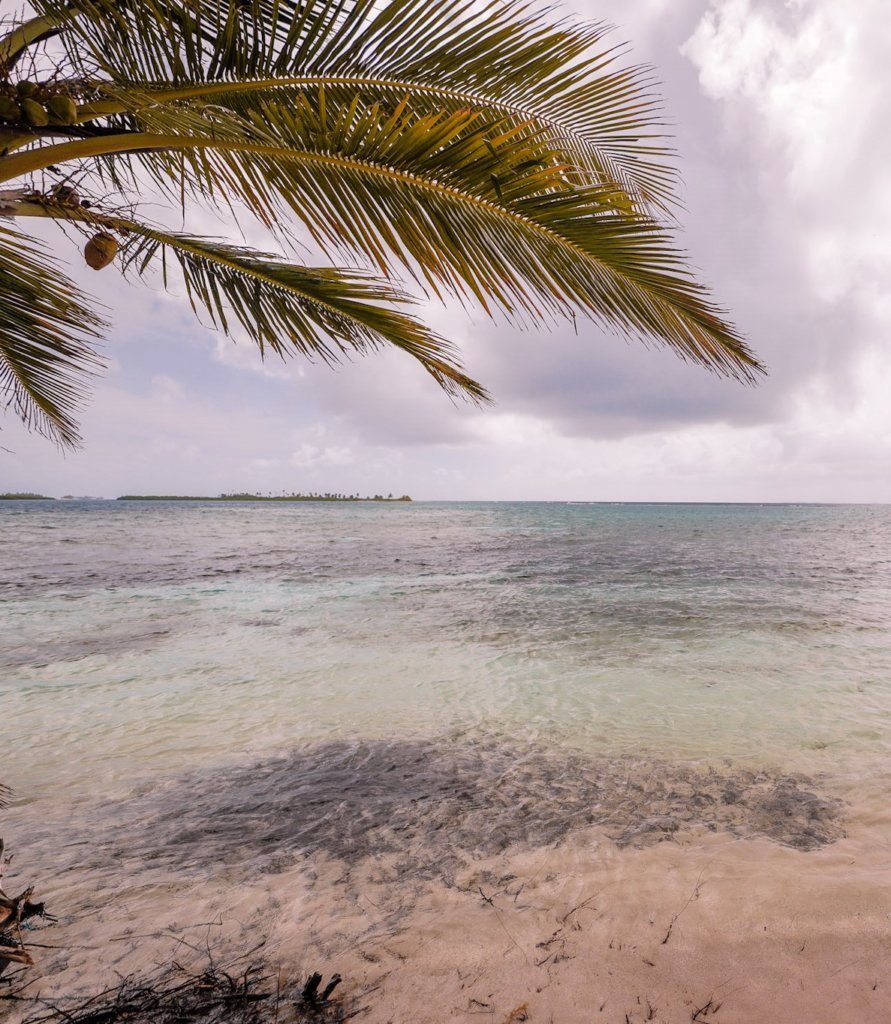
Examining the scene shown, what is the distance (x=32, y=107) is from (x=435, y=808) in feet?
11.8

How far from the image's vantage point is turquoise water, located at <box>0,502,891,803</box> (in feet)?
13.8

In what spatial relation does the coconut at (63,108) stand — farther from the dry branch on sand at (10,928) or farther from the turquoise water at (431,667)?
the turquoise water at (431,667)

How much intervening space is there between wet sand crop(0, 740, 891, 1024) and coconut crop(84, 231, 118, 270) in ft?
8.60

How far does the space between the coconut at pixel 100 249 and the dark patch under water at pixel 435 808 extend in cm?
281

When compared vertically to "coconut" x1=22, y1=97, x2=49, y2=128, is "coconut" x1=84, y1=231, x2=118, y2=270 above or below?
below

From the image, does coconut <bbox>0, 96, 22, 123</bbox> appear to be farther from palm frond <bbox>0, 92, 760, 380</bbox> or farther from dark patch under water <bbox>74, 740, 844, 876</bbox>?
dark patch under water <bbox>74, 740, 844, 876</bbox>

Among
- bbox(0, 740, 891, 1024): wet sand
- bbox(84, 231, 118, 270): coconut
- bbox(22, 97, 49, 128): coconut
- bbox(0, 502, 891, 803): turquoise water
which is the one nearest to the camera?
bbox(22, 97, 49, 128): coconut

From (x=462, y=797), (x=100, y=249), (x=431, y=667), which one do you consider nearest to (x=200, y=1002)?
(x=462, y=797)

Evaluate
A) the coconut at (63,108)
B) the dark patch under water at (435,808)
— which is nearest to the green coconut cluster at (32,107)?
the coconut at (63,108)

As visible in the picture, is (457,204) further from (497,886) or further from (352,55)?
(497,886)

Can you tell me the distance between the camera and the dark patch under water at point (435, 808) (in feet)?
9.23

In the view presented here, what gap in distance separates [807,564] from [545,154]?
2018 centimetres

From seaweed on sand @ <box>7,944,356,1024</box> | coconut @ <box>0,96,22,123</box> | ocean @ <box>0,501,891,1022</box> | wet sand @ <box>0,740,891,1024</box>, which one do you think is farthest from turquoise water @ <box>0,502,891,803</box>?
coconut @ <box>0,96,22,123</box>

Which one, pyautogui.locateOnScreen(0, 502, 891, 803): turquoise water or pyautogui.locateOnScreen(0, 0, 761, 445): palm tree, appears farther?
pyautogui.locateOnScreen(0, 502, 891, 803): turquoise water
